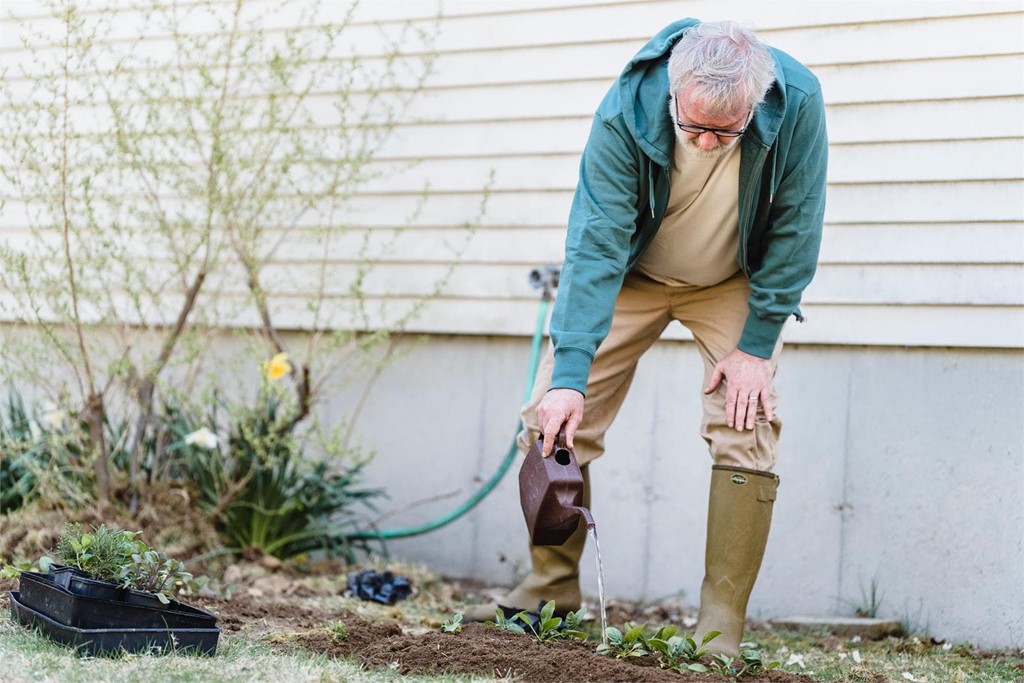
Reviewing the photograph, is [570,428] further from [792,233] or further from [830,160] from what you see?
[830,160]

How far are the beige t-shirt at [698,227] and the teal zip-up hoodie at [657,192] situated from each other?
47 mm

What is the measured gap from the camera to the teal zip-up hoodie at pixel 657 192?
297cm

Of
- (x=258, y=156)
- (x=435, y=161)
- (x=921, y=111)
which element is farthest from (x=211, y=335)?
(x=921, y=111)

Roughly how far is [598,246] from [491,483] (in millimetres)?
1699

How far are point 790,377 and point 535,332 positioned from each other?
0.96 m

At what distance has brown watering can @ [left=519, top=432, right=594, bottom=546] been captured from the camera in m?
2.88

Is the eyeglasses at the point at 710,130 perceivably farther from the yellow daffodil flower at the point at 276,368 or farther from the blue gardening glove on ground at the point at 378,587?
the yellow daffodil flower at the point at 276,368

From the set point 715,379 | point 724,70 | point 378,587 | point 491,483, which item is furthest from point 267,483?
point 724,70

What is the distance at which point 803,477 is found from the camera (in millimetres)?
4168

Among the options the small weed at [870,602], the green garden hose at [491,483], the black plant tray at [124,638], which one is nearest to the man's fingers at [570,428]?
the black plant tray at [124,638]

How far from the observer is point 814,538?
4.16m

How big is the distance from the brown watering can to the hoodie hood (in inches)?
30.3

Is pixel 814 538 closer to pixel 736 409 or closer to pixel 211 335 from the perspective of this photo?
pixel 736 409

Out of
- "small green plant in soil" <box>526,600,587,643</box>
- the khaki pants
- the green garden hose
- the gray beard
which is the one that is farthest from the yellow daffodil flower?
the gray beard
